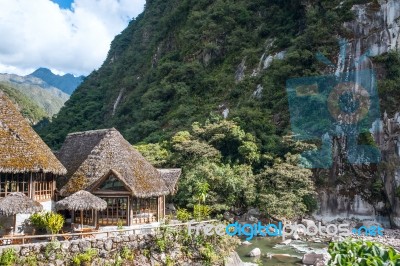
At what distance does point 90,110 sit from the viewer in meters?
69.1

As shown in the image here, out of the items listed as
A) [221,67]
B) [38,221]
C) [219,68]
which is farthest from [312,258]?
[219,68]

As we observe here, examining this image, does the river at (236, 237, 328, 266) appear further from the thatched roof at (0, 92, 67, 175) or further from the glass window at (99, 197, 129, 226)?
the thatched roof at (0, 92, 67, 175)

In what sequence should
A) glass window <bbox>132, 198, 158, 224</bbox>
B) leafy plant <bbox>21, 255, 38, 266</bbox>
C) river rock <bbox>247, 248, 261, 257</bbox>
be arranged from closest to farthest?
1. leafy plant <bbox>21, 255, 38, 266</bbox>
2. glass window <bbox>132, 198, 158, 224</bbox>
3. river rock <bbox>247, 248, 261, 257</bbox>

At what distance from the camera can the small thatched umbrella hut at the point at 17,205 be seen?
51.2 feet

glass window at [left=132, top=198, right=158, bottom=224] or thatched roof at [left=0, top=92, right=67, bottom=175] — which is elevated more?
thatched roof at [left=0, top=92, right=67, bottom=175]

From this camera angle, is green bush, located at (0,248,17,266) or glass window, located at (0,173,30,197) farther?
glass window, located at (0,173,30,197)

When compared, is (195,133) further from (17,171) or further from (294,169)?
(17,171)

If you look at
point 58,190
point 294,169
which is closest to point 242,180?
point 294,169

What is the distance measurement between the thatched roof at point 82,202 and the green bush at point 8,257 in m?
3.66

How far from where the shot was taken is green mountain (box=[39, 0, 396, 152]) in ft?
128

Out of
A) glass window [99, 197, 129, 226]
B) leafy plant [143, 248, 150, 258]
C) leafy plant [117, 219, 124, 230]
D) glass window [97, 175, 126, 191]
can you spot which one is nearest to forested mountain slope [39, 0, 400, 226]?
glass window [99, 197, 129, 226]

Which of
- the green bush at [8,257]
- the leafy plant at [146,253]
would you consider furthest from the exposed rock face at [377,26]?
the green bush at [8,257]

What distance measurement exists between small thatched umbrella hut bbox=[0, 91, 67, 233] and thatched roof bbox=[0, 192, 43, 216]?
95 cm

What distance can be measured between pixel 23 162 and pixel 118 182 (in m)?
4.31
